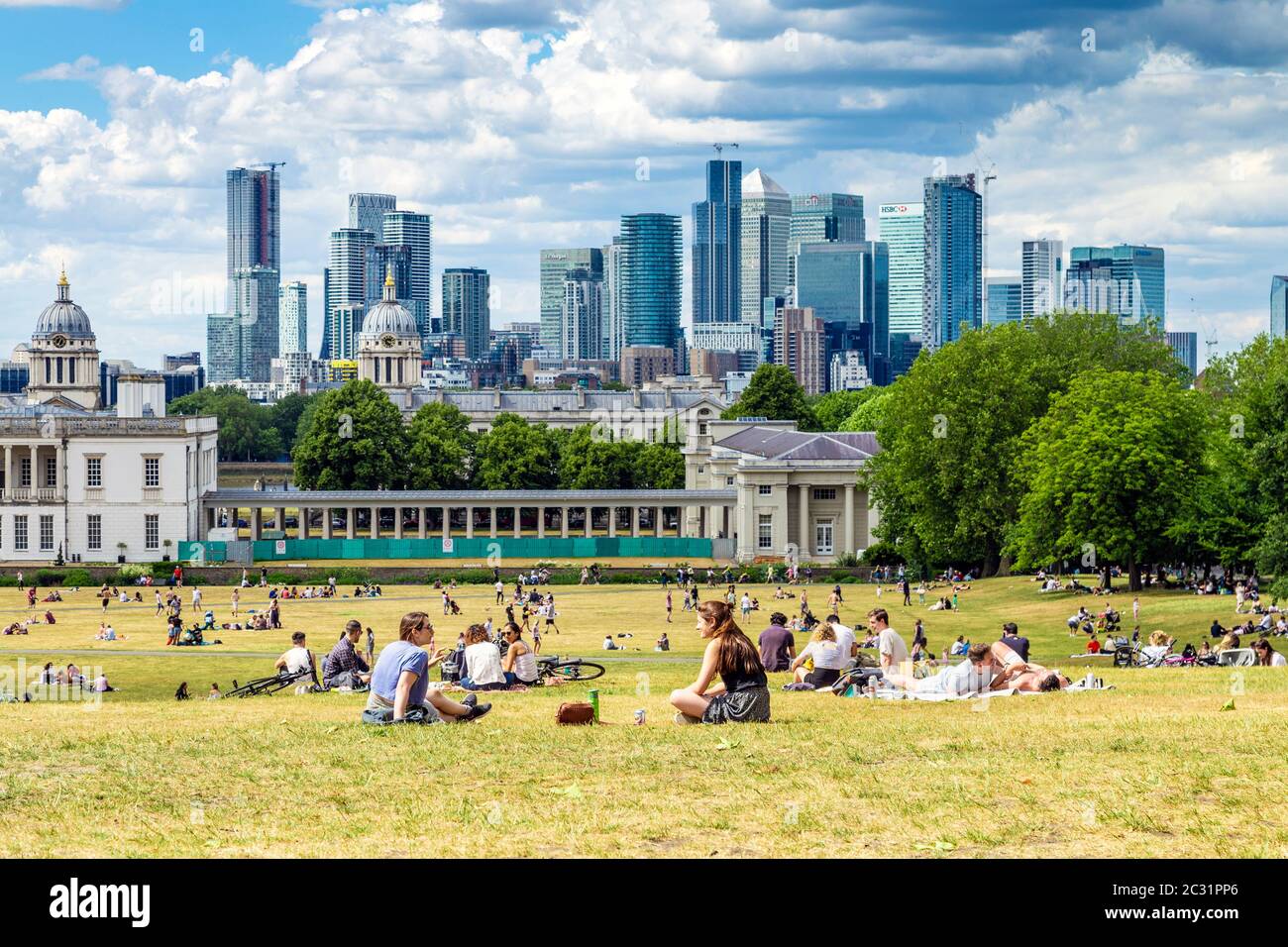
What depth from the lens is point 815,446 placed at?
10619cm

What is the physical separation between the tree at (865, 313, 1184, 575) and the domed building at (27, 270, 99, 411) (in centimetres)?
7285

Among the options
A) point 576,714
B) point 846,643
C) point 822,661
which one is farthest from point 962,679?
point 576,714

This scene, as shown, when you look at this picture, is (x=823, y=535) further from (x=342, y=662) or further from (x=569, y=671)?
(x=342, y=662)

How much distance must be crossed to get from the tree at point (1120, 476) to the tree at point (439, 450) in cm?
6269

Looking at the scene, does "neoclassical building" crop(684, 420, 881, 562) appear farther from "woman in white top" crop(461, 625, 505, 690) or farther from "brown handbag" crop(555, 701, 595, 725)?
"brown handbag" crop(555, 701, 595, 725)

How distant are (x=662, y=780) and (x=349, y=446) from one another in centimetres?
10611

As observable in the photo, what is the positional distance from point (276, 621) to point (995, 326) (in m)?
43.3

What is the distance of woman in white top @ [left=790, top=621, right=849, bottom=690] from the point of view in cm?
2605

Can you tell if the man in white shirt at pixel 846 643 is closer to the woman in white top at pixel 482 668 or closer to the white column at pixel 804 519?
the woman in white top at pixel 482 668

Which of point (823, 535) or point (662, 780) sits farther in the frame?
point (823, 535)

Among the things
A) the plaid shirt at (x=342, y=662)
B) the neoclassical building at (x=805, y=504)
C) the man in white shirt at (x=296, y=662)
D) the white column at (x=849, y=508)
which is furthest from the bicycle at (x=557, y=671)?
the white column at (x=849, y=508)

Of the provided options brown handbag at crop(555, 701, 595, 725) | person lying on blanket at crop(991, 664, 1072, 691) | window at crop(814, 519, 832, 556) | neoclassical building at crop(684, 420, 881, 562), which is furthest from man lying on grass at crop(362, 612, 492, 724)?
window at crop(814, 519, 832, 556)

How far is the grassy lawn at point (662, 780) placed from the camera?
14.2m
